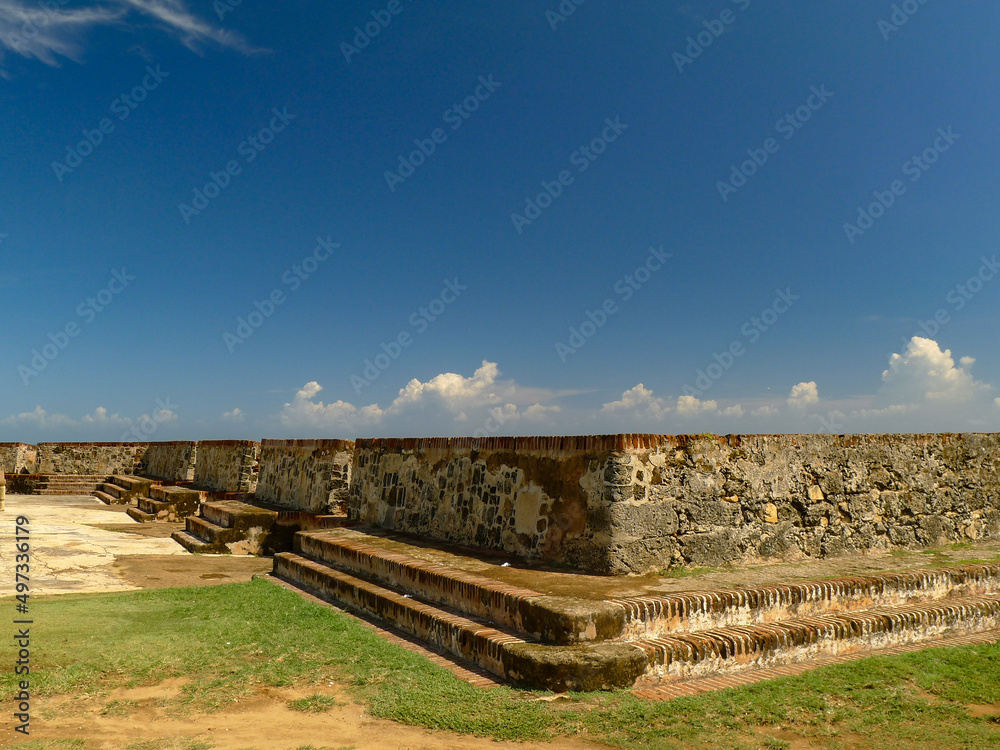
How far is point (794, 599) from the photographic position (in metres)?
5.24

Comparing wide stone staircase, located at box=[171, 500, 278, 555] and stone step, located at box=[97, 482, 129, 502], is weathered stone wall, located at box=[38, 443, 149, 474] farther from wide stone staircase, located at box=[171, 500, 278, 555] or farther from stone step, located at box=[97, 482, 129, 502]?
wide stone staircase, located at box=[171, 500, 278, 555]

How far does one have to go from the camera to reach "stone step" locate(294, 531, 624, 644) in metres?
4.33

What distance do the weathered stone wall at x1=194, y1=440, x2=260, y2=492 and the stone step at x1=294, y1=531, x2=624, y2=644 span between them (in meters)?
9.59

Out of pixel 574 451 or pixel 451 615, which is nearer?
pixel 451 615

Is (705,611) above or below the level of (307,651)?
above

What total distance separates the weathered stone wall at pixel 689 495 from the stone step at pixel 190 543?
3395 mm

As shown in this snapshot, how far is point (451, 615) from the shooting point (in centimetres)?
521

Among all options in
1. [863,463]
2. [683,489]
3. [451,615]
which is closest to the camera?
[451,615]

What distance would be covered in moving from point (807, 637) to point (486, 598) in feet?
8.18

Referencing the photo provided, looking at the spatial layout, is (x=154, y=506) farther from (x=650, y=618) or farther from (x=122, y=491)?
(x=650, y=618)

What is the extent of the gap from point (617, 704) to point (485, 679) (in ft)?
3.07

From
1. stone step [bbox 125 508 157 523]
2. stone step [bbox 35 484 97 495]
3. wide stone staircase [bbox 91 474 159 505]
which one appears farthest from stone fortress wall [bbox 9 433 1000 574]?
stone step [bbox 35 484 97 495]

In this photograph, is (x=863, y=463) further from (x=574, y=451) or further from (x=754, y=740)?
(x=754, y=740)

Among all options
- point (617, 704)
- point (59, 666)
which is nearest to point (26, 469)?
point (59, 666)
